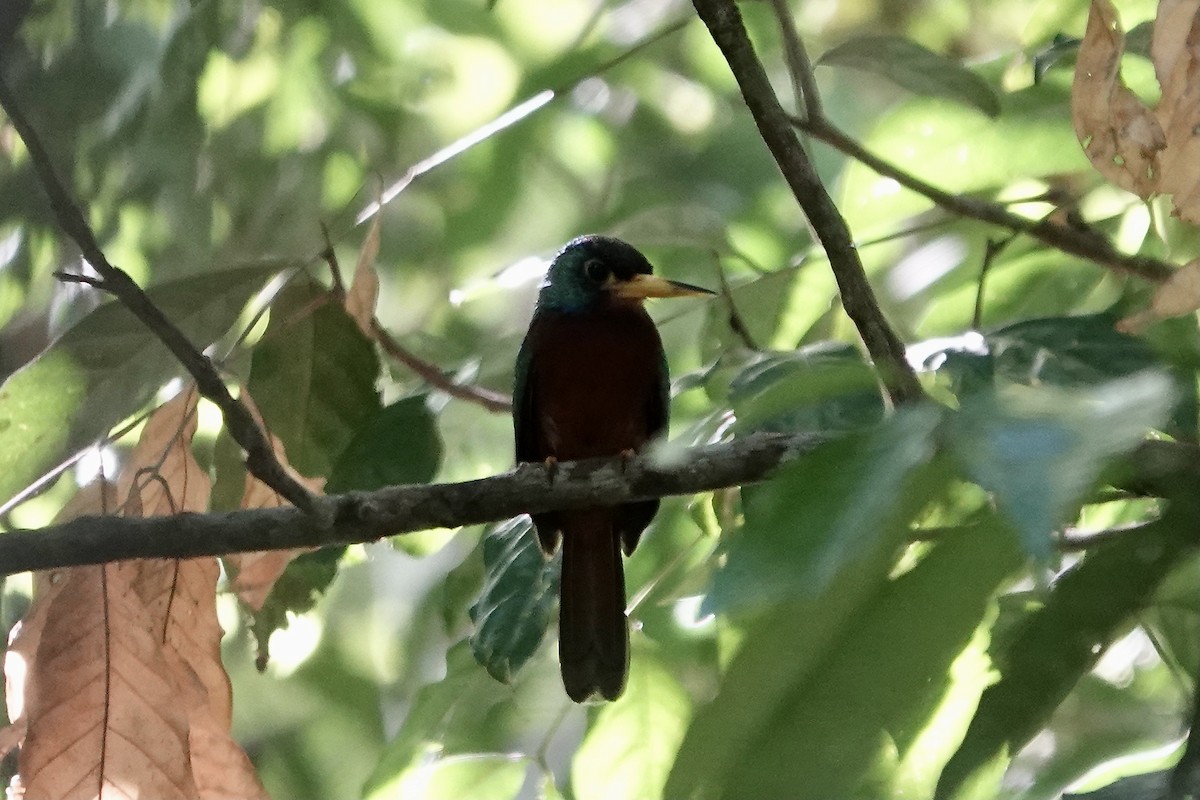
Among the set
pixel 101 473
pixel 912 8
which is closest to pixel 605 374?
pixel 101 473

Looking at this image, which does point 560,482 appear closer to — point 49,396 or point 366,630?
point 49,396

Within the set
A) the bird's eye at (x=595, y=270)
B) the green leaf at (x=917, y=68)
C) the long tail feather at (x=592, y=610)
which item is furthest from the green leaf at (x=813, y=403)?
the bird's eye at (x=595, y=270)

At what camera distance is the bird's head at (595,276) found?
290 centimetres

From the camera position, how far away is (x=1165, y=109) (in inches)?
A: 43.1

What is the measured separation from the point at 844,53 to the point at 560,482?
83 centimetres

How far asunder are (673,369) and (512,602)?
129 centimetres

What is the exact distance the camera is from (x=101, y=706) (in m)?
1.53

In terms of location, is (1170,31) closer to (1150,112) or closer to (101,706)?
(1150,112)

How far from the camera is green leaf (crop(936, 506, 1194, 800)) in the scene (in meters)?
0.86

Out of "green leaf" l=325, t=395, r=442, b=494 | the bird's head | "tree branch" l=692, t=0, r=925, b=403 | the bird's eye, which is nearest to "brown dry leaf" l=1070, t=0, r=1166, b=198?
"tree branch" l=692, t=0, r=925, b=403

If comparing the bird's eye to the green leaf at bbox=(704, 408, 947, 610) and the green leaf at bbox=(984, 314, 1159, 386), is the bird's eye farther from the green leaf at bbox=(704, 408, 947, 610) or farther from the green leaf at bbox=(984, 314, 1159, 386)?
the green leaf at bbox=(704, 408, 947, 610)

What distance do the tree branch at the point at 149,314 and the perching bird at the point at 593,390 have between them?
3.26ft

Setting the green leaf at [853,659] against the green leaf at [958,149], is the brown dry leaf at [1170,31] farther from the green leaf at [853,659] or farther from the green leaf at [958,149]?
the green leaf at [958,149]

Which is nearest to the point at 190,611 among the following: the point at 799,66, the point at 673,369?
the point at 799,66
